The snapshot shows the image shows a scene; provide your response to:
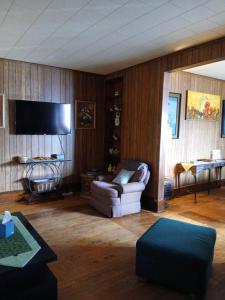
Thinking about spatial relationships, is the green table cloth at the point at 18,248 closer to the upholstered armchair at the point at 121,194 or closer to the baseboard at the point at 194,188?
the upholstered armchair at the point at 121,194

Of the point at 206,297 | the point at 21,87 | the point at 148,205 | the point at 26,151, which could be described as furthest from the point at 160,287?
Answer: the point at 21,87

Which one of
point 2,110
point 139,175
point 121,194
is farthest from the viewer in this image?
point 2,110

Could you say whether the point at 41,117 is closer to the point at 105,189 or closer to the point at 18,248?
the point at 105,189

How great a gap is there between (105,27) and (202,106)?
3.28m

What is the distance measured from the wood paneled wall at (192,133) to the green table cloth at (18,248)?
3391 mm

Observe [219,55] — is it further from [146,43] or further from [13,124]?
[13,124]

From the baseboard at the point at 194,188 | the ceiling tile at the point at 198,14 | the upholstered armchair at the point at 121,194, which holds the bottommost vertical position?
the baseboard at the point at 194,188

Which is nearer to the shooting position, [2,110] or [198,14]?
[198,14]

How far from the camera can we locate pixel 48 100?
Result: 473 cm

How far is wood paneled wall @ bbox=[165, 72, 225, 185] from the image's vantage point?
4.89 m

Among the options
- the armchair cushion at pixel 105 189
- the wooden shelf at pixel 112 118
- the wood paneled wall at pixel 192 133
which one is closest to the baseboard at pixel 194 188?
the wood paneled wall at pixel 192 133

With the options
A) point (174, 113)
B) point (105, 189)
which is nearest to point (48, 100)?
point (105, 189)

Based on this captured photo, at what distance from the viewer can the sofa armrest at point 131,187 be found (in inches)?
147

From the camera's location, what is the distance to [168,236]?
2238mm
